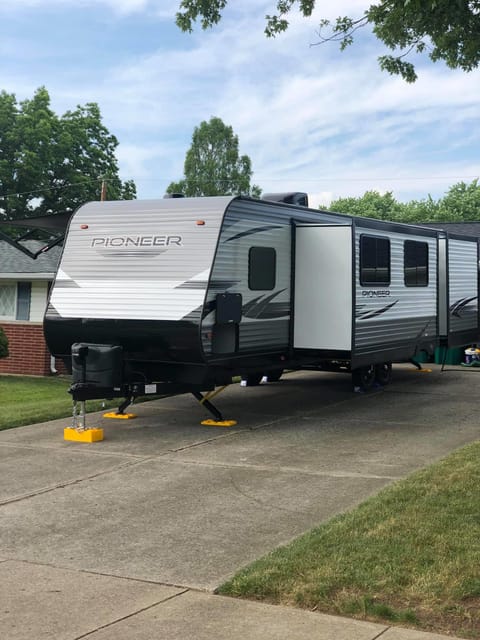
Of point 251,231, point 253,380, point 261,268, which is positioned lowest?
point 253,380

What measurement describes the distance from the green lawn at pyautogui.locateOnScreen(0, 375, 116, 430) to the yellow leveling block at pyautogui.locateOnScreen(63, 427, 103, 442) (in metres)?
1.34

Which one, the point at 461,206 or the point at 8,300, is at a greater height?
the point at 461,206

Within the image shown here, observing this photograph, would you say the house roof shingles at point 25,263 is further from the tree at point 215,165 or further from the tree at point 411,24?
the tree at point 215,165

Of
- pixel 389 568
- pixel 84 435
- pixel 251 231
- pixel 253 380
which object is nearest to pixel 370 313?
pixel 251 231

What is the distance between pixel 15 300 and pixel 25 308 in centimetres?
39

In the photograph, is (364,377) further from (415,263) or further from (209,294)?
(209,294)

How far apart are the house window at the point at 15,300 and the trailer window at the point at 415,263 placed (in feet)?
36.0

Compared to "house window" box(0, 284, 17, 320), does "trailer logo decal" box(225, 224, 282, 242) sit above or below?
above

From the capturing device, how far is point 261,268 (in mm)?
11422

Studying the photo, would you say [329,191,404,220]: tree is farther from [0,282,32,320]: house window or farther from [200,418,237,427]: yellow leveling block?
[200,418,237,427]: yellow leveling block

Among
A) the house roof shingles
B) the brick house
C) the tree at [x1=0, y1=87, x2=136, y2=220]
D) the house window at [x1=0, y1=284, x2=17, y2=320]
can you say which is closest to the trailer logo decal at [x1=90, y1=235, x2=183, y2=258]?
the brick house

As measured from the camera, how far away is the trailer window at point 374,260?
1266 centimetres

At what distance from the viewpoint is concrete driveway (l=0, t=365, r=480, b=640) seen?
5699 millimetres

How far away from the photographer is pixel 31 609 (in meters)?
4.87
